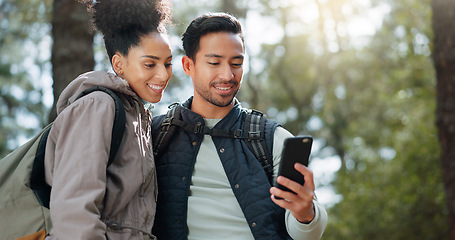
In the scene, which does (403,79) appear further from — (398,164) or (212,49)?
(212,49)

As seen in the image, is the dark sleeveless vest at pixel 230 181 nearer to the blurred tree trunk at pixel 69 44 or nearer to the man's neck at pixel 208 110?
the man's neck at pixel 208 110

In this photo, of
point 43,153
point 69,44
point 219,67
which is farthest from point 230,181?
point 69,44

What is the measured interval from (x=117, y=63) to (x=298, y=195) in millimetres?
1130

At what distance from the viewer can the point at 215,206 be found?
2807 mm

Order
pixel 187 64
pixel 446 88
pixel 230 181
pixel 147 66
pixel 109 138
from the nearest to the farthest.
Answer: pixel 109 138
pixel 147 66
pixel 230 181
pixel 187 64
pixel 446 88

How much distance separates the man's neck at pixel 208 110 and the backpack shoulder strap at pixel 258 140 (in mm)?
179

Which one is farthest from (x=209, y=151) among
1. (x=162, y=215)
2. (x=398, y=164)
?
(x=398, y=164)

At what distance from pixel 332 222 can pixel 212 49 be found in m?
10.2

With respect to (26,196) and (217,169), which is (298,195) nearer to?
(217,169)

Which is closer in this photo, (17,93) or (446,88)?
(446,88)

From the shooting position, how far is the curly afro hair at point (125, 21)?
2625 mm

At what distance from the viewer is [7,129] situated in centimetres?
1852

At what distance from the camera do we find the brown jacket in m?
2.04

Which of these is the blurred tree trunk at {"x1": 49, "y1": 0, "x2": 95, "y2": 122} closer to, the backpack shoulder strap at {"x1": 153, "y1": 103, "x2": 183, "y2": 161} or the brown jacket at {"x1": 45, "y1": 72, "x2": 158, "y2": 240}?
the backpack shoulder strap at {"x1": 153, "y1": 103, "x2": 183, "y2": 161}
